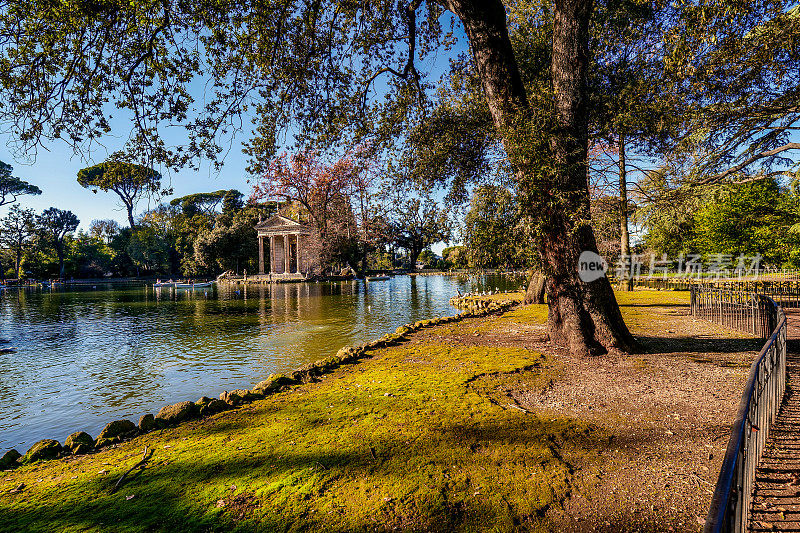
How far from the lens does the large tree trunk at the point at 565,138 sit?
6.76 m

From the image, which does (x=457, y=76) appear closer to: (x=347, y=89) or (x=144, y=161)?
(x=347, y=89)

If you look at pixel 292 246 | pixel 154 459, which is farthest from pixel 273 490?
pixel 292 246

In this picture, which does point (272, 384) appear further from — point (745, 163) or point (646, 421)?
point (745, 163)

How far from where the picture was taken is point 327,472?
3.44 metres

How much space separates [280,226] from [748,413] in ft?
174

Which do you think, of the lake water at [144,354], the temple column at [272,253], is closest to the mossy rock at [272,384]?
the lake water at [144,354]

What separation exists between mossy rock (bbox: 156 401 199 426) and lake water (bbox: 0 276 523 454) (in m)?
1.73

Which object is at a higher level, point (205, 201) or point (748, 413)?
point (205, 201)

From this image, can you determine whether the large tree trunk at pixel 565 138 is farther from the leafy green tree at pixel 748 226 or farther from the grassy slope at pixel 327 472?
the leafy green tree at pixel 748 226

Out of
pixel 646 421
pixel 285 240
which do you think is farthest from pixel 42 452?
pixel 285 240

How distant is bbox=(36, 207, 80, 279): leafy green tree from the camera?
61.5 m

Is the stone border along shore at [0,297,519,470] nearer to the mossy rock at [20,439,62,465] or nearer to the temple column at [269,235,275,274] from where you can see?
the mossy rock at [20,439,62,465]

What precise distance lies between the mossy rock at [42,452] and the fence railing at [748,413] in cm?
593

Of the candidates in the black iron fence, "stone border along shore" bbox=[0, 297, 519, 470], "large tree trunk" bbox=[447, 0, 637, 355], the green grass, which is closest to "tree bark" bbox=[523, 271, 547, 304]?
the black iron fence
